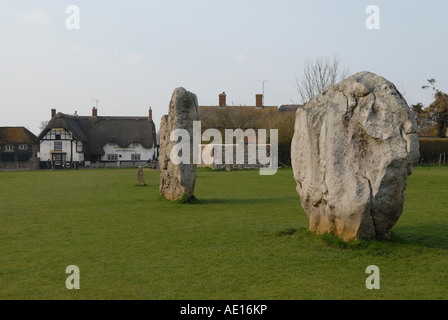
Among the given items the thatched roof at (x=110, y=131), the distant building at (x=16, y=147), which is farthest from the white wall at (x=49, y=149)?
the thatched roof at (x=110, y=131)

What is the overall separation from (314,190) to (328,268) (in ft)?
6.89

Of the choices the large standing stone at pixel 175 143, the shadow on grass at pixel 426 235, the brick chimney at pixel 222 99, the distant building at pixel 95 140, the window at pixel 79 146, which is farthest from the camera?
the brick chimney at pixel 222 99

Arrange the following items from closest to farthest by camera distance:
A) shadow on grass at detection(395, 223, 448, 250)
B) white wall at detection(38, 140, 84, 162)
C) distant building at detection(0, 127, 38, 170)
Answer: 1. shadow on grass at detection(395, 223, 448, 250)
2. white wall at detection(38, 140, 84, 162)
3. distant building at detection(0, 127, 38, 170)

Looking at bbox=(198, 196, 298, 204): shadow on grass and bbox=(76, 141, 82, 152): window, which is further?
bbox=(76, 141, 82, 152): window

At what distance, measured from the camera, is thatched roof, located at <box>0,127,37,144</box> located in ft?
209

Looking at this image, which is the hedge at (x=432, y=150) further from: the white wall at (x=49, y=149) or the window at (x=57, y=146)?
the window at (x=57, y=146)

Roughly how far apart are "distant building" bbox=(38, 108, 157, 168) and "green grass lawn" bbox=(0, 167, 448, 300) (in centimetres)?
4913

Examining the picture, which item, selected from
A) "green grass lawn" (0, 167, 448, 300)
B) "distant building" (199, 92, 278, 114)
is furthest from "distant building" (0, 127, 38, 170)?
"green grass lawn" (0, 167, 448, 300)

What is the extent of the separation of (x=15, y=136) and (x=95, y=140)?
10273 millimetres

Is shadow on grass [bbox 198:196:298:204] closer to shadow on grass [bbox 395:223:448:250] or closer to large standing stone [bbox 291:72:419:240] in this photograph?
shadow on grass [bbox 395:223:448:250]

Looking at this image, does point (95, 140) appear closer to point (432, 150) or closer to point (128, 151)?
point (128, 151)

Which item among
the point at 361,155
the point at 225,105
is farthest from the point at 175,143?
the point at 225,105

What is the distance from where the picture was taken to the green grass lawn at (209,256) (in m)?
6.95
